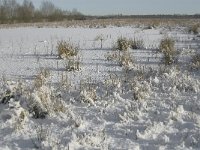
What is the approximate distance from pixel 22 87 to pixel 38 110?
868mm

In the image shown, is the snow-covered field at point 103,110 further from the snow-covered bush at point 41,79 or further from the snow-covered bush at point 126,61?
the snow-covered bush at point 126,61

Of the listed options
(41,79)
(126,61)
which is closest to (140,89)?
(41,79)

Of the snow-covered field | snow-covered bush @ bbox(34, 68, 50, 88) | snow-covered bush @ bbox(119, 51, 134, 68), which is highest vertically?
snow-covered bush @ bbox(119, 51, 134, 68)

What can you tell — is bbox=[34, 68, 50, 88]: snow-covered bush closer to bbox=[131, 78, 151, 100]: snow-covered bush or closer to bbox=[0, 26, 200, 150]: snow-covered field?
bbox=[0, 26, 200, 150]: snow-covered field

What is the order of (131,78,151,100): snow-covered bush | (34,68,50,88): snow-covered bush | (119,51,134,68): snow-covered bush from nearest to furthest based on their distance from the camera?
(131,78,151,100): snow-covered bush
(34,68,50,88): snow-covered bush
(119,51,134,68): snow-covered bush

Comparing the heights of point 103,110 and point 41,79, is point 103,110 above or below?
below

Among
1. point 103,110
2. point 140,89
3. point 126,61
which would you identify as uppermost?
point 126,61

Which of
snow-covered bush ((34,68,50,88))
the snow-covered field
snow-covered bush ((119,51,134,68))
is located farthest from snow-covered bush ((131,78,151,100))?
snow-covered bush ((34,68,50,88))

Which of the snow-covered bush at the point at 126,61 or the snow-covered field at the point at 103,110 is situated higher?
the snow-covered bush at the point at 126,61

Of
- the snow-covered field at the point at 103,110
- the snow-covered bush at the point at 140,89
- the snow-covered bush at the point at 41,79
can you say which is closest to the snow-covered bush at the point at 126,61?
the snow-covered field at the point at 103,110

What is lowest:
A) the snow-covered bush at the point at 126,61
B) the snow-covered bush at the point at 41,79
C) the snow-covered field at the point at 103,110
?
the snow-covered field at the point at 103,110

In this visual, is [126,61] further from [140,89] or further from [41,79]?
[41,79]

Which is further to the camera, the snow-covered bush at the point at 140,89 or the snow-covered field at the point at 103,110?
the snow-covered bush at the point at 140,89

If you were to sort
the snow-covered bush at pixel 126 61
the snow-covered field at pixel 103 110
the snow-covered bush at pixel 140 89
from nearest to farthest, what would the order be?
the snow-covered field at pixel 103 110, the snow-covered bush at pixel 140 89, the snow-covered bush at pixel 126 61
